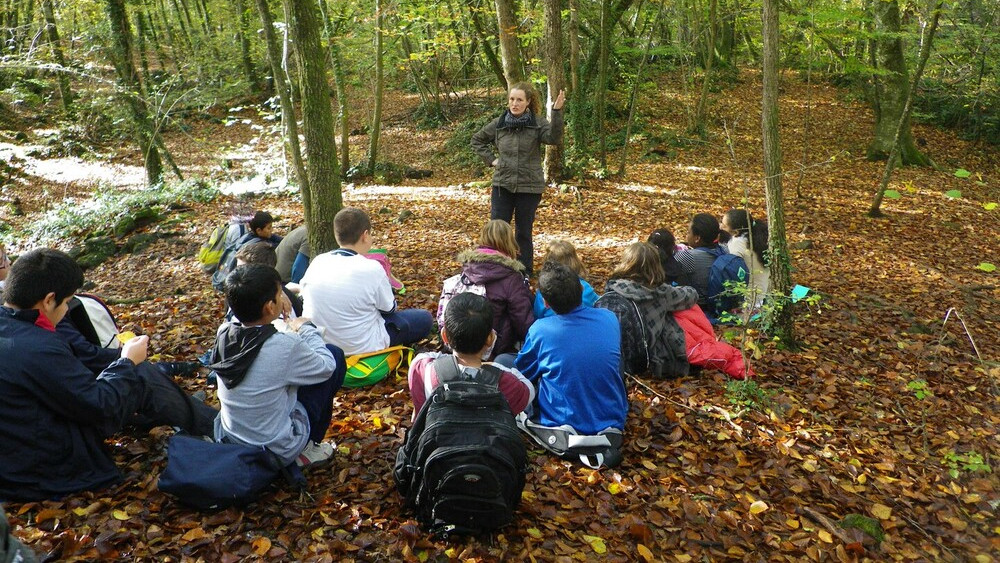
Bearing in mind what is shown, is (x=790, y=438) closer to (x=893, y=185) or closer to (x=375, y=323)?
(x=375, y=323)

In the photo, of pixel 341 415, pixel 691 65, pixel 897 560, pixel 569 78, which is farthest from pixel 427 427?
pixel 691 65

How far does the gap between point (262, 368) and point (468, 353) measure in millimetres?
1094

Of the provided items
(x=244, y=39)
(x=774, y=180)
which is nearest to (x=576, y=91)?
(x=774, y=180)

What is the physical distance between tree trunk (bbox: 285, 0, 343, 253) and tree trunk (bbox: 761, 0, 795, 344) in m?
3.79

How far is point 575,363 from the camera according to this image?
153 inches

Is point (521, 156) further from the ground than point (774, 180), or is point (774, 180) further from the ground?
point (521, 156)

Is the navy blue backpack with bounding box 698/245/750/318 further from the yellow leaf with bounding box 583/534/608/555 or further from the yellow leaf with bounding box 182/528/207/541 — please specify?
the yellow leaf with bounding box 182/528/207/541

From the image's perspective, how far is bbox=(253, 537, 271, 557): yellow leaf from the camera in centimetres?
292

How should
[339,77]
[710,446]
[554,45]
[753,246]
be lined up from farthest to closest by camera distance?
1. [339,77]
2. [554,45]
3. [753,246]
4. [710,446]

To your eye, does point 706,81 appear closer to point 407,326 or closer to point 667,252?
point 667,252

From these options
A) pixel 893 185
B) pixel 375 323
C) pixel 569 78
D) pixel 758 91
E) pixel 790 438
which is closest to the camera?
pixel 790 438

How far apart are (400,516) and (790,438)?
9.34ft

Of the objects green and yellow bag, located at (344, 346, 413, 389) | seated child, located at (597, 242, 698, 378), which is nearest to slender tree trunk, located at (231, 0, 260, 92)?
green and yellow bag, located at (344, 346, 413, 389)

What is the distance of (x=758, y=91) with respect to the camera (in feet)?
64.7
